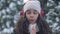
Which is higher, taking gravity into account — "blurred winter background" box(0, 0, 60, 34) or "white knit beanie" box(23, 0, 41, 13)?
"white knit beanie" box(23, 0, 41, 13)

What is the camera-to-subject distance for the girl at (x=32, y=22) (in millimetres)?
2953

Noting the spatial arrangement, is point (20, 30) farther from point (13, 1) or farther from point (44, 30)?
point (13, 1)

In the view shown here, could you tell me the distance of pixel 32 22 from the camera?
9.74 feet

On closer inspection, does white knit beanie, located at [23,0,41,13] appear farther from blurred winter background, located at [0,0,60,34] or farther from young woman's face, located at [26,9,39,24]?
blurred winter background, located at [0,0,60,34]

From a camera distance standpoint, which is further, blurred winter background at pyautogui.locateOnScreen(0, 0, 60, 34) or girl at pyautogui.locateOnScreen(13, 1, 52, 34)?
blurred winter background at pyautogui.locateOnScreen(0, 0, 60, 34)

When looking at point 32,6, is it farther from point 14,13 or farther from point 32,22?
point 14,13

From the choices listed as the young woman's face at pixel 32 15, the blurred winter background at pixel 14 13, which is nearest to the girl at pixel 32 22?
the young woman's face at pixel 32 15

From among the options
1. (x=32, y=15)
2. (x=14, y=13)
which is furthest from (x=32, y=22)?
(x=14, y=13)

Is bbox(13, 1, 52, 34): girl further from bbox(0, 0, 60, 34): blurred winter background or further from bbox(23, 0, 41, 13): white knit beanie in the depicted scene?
bbox(0, 0, 60, 34): blurred winter background

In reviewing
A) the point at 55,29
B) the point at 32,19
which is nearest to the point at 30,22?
the point at 32,19

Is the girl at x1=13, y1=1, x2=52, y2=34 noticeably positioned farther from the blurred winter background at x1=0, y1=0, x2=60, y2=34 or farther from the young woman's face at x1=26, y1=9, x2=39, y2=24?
the blurred winter background at x1=0, y1=0, x2=60, y2=34

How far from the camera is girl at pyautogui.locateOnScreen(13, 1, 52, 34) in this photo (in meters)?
2.95

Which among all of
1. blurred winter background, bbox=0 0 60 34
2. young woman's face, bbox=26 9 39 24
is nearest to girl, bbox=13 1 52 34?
young woman's face, bbox=26 9 39 24

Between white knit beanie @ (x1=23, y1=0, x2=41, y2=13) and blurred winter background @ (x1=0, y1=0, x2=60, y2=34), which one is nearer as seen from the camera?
white knit beanie @ (x1=23, y1=0, x2=41, y2=13)
